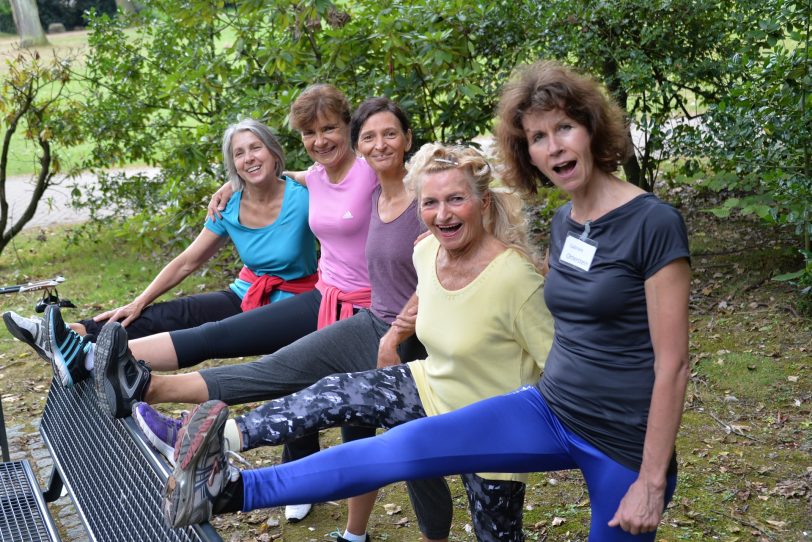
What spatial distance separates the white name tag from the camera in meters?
2.52

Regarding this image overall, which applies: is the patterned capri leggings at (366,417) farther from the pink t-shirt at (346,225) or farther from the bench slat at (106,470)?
the pink t-shirt at (346,225)

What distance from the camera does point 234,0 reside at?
711 cm

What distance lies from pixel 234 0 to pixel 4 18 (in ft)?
96.5

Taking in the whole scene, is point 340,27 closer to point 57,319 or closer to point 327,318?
point 327,318

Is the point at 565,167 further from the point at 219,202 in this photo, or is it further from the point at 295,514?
the point at 295,514

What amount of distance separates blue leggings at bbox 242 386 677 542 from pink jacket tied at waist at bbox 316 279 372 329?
1211mm

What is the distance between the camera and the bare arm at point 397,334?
337 cm

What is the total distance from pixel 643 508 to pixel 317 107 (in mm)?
2334

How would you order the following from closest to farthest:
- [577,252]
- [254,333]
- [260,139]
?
1. [577,252]
2. [254,333]
3. [260,139]

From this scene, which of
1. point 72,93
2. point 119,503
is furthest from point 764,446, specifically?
point 72,93

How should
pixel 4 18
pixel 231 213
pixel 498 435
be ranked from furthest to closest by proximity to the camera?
1. pixel 4 18
2. pixel 231 213
3. pixel 498 435

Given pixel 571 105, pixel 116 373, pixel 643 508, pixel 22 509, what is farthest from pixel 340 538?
pixel 571 105

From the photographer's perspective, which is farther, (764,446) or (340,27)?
(340,27)

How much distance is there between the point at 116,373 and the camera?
9.96 ft
